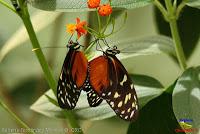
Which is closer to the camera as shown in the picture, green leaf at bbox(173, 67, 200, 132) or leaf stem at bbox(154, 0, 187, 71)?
green leaf at bbox(173, 67, 200, 132)

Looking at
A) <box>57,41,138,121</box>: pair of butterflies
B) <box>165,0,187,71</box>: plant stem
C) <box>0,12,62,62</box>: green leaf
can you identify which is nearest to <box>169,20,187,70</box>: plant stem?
<box>165,0,187,71</box>: plant stem

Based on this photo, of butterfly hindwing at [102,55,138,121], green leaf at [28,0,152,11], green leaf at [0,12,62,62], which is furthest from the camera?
green leaf at [0,12,62,62]

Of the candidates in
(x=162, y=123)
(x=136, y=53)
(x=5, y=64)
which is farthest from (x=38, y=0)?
(x=5, y=64)

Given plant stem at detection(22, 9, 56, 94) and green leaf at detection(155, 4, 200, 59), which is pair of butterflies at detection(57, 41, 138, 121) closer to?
plant stem at detection(22, 9, 56, 94)

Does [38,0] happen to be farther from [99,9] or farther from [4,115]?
[4,115]

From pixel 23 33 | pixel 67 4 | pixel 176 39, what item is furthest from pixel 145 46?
pixel 23 33

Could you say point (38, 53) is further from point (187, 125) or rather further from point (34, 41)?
point (187, 125)

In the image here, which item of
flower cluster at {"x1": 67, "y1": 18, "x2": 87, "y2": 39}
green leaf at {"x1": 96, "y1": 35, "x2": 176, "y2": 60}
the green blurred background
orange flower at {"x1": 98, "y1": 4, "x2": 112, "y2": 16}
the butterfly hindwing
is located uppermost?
orange flower at {"x1": 98, "y1": 4, "x2": 112, "y2": 16}

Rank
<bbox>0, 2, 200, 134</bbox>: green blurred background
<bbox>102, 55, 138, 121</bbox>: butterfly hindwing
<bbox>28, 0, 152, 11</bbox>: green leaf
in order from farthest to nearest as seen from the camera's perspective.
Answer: <bbox>0, 2, 200, 134</bbox>: green blurred background
<bbox>28, 0, 152, 11</bbox>: green leaf
<bbox>102, 55, 138, 121</bbox>: butterfly hindwing
